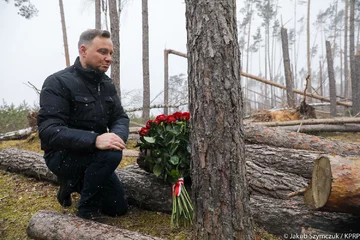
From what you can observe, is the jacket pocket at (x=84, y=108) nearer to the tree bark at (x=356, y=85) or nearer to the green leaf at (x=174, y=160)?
the green leaf at (x=174, y=160)

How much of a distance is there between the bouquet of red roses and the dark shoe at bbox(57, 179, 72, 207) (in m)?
0.91

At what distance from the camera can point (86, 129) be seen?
2688 millimetres

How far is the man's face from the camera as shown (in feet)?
8.64

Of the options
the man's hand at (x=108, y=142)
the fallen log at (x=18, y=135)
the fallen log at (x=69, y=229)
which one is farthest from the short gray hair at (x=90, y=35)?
the fallen log at (x=18, y=135)

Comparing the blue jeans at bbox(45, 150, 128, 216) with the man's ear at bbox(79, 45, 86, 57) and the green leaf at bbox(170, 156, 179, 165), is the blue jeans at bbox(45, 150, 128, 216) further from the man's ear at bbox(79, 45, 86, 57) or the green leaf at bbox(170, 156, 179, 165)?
the man's ear at bbox(79, 45, 86, 57)

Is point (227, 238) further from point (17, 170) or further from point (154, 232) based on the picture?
point (17, 170)

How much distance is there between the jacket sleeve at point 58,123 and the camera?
7.70 feet

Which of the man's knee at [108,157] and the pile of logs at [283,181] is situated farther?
the man's knee at [108,157]

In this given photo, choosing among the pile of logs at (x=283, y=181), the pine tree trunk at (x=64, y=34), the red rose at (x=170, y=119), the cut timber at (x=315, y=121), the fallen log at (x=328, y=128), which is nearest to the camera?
the pile of logs at (x=283, y=181)

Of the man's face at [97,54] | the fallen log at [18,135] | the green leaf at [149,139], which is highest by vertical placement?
the man's face at [97,54]

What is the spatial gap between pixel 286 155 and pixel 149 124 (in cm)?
170

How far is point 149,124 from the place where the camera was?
302cm

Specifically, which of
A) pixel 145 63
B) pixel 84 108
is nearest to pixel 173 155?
pixel 84 108

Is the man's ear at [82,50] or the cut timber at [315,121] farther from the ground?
the man's ear at [82,50]
